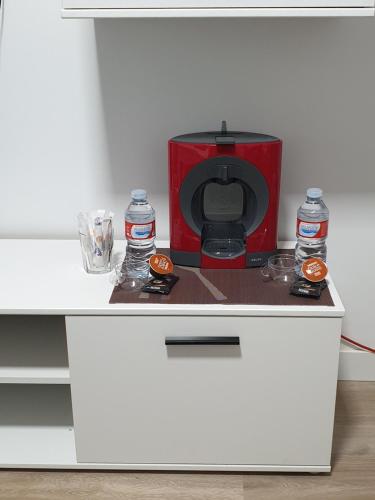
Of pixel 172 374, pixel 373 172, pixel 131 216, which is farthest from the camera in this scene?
pixel 373 172

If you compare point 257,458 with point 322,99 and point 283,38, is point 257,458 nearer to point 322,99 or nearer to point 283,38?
point 322,99

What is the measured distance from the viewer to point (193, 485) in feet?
5.01

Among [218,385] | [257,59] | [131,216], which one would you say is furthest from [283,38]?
[218,385]

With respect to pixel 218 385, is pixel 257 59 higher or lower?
higher

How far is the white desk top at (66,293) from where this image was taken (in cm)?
136

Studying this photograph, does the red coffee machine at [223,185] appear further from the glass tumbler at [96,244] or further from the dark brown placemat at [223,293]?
the glass tumbler at [96,244]

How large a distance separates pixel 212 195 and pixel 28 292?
57cm

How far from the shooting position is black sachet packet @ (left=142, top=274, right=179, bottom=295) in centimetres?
143

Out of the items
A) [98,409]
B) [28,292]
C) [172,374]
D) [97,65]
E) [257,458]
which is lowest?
[257,458]

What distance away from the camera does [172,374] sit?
1.43 metres

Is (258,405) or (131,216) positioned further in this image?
(131,216)

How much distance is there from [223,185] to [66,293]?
52 cm
